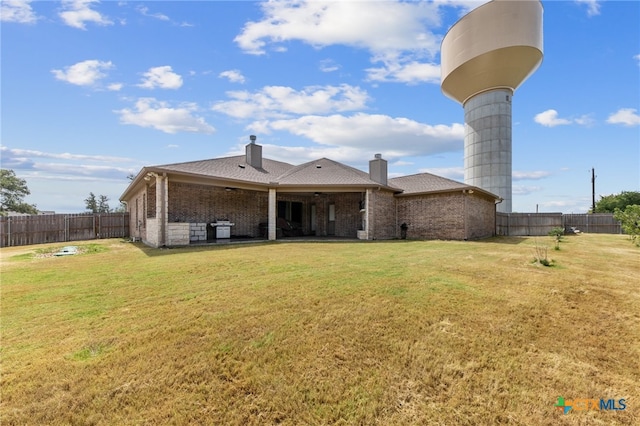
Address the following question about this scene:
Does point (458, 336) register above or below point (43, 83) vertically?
below

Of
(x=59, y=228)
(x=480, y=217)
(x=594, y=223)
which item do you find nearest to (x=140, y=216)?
(x=59, y=228)

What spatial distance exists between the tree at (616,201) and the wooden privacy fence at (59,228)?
4635 cm

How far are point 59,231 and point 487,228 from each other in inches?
965

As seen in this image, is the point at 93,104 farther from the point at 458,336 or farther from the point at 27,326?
the point at 458,336

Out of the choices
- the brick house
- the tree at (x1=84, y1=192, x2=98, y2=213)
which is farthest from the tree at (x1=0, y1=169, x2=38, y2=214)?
the brick house

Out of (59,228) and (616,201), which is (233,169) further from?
(616,201)

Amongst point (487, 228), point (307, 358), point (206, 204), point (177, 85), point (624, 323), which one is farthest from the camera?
point (487, 228)

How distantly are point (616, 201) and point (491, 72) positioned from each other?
2482cm

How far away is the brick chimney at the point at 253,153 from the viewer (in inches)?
675

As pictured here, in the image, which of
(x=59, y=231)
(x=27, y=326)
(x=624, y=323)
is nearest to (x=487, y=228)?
(x=624, y=323)

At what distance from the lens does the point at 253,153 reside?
56.4 ft

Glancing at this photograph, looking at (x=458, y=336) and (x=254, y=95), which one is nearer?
(x=458, y=336)

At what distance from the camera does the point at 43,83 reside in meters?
9.38

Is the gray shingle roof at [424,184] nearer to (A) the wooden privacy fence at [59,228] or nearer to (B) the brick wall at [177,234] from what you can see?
(B) the brick wall at [177,234]
